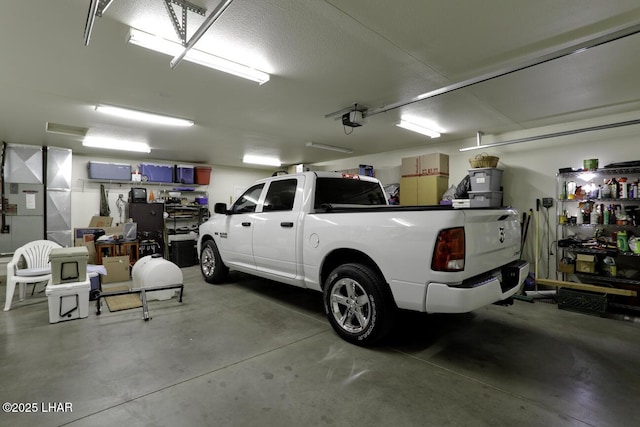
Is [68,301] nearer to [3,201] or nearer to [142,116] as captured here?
[142,116]

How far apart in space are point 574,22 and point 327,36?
6.30ft

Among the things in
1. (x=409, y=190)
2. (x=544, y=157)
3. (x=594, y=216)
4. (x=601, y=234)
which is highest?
(x=544, y=157)

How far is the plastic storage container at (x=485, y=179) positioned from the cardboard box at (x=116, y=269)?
6.63m

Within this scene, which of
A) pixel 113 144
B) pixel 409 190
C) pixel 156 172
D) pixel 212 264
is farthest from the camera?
pixel 156 172

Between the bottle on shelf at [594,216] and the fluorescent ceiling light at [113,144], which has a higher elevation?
the fluorescent ceiling light at [113,144]

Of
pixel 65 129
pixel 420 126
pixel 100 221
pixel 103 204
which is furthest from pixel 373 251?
pixel 103 204

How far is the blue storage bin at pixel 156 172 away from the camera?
7973 mm

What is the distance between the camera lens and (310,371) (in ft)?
7.80

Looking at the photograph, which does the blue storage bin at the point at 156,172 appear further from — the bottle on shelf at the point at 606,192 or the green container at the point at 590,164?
the bottle on shelf at the point at 606,192

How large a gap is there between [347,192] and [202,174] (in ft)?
21.2

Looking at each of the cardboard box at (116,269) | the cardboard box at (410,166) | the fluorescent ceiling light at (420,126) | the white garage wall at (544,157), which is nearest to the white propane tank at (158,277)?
the cardboard box at (116,269)

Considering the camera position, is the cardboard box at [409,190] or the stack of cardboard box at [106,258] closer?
the stack of cardboard box at [106,258]

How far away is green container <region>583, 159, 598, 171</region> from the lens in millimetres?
4428

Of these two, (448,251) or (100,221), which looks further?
(100,221)
